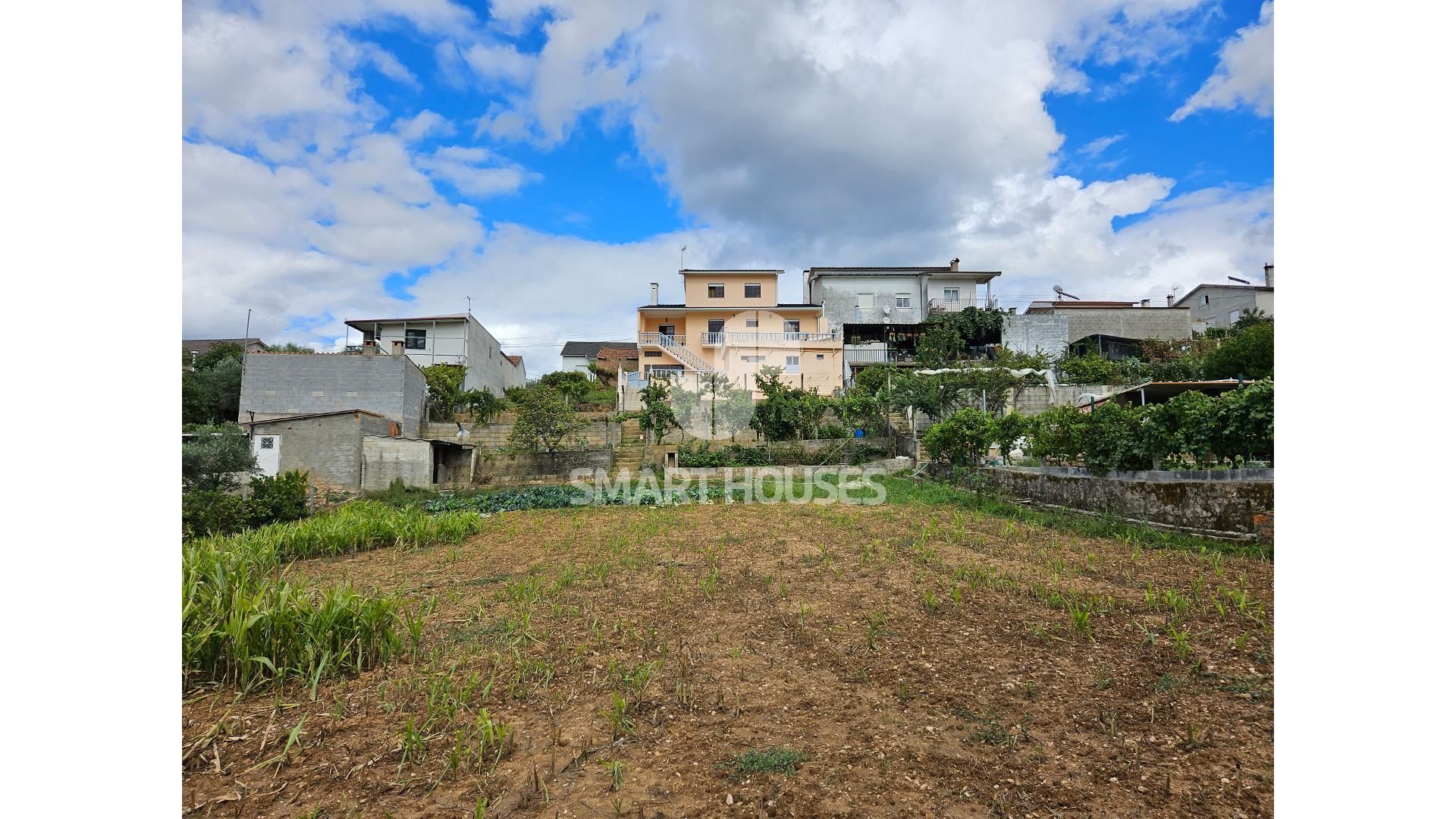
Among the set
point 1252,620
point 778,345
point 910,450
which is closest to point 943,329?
point 778,345

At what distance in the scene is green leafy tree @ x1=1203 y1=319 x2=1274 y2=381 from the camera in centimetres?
1991

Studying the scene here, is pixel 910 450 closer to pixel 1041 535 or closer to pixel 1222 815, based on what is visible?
pixel 1041 535

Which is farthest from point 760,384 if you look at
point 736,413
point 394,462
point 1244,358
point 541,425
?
point 1244,358

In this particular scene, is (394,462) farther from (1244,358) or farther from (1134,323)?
(1134,323)

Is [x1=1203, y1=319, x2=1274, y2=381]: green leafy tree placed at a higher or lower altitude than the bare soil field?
higher

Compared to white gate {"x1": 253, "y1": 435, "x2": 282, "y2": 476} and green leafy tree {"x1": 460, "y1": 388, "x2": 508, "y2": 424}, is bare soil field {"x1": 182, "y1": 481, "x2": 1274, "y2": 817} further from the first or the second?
green leafy tree {"x1": 460, "y1": 388, "x2": 508, "y2": 424}

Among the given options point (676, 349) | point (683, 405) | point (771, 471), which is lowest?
point (771, 471)

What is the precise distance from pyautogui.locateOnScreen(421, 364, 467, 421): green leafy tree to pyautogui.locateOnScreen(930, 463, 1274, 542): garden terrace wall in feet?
72.6

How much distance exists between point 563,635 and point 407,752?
165cm

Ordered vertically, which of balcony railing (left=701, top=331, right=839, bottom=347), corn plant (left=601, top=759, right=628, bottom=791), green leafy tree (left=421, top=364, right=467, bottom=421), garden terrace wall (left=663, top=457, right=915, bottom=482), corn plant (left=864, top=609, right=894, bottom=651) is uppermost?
balcony railing (left=701, top=331, right=839, bottom=347)

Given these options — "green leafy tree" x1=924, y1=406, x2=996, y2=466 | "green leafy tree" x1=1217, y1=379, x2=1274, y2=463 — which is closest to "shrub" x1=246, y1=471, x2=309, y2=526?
"green leafy tree" x1=924, y1=406, x2=996, y2=466

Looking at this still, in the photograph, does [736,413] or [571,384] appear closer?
[736,413]

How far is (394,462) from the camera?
16781 millimetres

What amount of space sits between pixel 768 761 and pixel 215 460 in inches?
613
